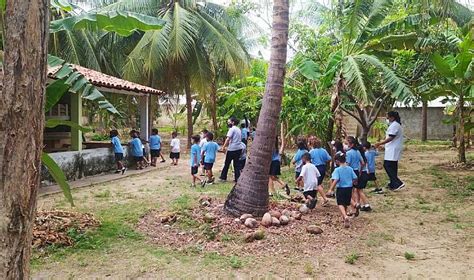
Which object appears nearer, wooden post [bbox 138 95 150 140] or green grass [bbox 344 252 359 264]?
green grass [bbox 344 252 359 264]

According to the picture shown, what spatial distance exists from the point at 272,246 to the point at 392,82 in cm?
486

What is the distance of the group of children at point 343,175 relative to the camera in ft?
21.0

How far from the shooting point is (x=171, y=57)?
16.9 metres

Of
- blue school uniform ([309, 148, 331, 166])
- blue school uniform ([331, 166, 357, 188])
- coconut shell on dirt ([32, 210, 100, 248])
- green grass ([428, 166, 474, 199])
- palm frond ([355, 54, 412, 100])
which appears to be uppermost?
palm frond ([355, 54, 412, 100])

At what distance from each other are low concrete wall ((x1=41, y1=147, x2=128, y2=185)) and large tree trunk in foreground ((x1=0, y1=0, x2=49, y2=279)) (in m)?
7.92

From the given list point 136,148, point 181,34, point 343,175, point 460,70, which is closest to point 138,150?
point 136,148

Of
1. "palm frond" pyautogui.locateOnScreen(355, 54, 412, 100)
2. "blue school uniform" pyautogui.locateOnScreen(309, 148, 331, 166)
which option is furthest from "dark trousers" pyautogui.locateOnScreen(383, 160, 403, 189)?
"blue school uniform" pyautogui.locateOnScreen(309, 148, 331, 166)

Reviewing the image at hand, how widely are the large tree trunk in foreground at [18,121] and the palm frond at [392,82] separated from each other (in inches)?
292

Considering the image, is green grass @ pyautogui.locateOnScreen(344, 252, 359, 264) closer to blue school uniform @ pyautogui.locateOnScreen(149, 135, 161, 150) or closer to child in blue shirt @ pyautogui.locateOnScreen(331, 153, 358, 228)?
child in blue shirt @ pyautogui.locateOnScreen(331, 153, 358, 228)

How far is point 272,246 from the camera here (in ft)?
17.8

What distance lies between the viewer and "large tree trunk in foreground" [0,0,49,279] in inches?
81.9

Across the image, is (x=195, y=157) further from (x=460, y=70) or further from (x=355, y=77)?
(x=460, y=70)

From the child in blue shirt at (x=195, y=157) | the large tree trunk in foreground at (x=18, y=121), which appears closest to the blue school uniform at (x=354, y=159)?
the child in blue shirt at (x=195, y=157)

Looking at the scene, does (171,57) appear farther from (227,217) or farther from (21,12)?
(21,12)
